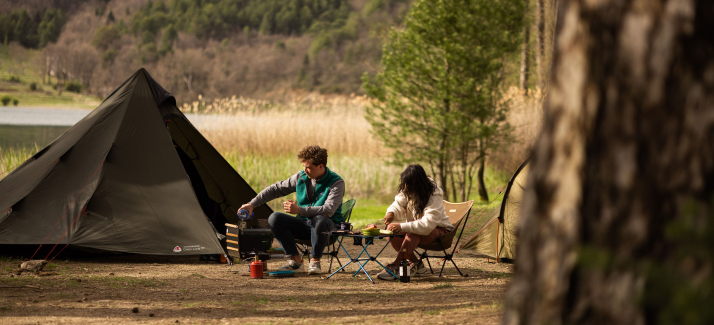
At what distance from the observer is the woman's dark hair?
15.2 feet

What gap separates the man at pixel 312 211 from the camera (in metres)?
4.91

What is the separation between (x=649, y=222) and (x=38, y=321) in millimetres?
2931

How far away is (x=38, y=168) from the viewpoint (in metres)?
5.71

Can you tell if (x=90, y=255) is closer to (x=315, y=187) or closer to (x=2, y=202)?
(x=2, y=202)

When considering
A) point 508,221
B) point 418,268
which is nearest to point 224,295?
point 418,268

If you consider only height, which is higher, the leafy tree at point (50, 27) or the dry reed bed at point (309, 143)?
the leafy tree at point (50, 27)

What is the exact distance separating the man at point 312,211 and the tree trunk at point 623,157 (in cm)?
348

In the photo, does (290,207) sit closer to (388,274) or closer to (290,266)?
(290,266)

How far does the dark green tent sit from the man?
0.79 metres

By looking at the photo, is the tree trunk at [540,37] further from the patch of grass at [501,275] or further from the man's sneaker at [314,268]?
the man's sneaker at [314,268]

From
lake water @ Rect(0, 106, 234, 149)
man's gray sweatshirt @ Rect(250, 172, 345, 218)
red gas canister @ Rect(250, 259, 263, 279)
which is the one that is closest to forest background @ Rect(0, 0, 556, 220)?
lake water @ Rect(0, 106, 234, 149)

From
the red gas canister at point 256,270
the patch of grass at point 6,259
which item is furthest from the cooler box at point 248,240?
the patch of grass at point 6,259

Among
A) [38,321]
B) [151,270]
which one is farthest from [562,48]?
[151,270]

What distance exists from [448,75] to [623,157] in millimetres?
8474
